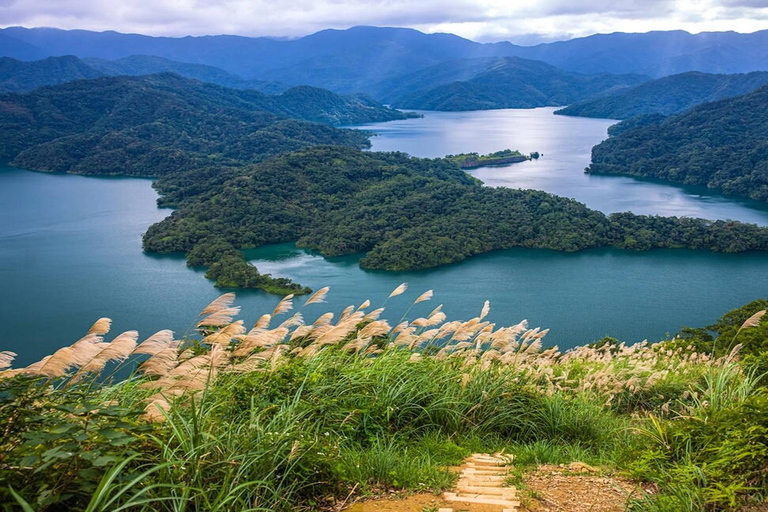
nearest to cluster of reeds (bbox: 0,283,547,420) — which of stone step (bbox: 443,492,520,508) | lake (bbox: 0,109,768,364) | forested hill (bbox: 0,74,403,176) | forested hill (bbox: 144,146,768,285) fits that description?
stone step (bbox: 443,492,520,508)

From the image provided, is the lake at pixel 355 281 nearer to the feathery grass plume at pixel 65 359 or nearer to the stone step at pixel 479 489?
the stone step at pixel 479 489

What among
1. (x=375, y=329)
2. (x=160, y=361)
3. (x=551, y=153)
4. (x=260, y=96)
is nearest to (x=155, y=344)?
(x=160, y=361)

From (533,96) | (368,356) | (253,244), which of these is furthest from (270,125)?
(533,96)

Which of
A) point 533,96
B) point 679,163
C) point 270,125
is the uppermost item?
point 533,96

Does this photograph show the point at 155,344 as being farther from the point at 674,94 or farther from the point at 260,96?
the point at 674,94

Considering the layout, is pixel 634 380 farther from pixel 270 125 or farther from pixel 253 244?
pixel 270 125

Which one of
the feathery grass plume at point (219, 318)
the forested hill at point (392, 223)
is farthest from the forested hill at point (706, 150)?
the feathery grass plume at point (219, 318)
